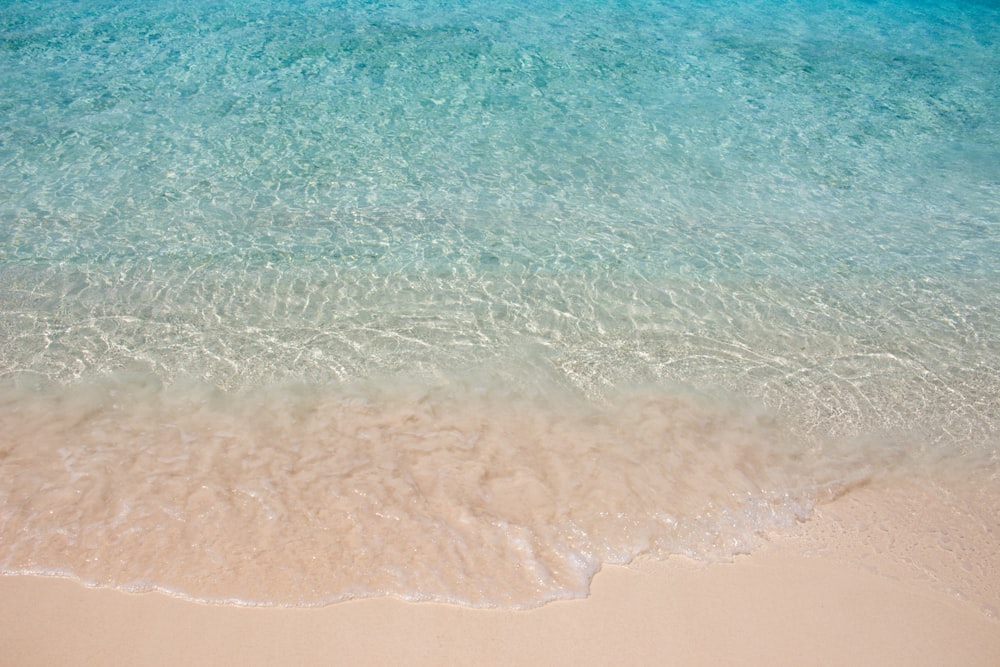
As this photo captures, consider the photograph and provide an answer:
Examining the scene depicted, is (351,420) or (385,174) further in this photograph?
(385,174)

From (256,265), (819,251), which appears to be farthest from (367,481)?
(819,251)

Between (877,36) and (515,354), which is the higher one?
(877,36)

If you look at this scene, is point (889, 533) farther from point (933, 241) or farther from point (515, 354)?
point (933, 241)

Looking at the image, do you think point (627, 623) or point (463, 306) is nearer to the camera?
point (627, 623)

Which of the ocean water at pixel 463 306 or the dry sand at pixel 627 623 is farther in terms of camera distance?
the ocean water at pixel 463 306
